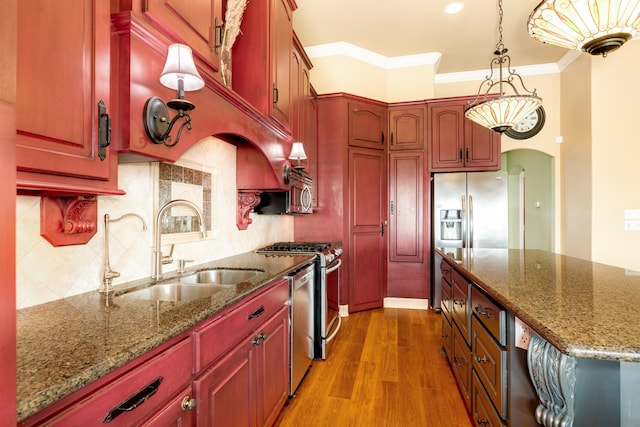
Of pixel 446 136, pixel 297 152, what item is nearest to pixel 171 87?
pixel 297 152

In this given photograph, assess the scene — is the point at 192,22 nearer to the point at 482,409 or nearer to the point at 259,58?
the point at 259,58

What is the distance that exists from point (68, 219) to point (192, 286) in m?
0.61

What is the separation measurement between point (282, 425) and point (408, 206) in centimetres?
303

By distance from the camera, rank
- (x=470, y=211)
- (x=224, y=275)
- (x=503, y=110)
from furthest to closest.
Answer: (x=470, y=211) < (x=503, y=110) < (x=224, y=275)

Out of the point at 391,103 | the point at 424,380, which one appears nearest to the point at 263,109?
the point at 424,380

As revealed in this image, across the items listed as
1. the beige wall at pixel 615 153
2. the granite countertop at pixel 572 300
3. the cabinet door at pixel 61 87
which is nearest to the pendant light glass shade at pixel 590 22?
the granite countertop at pixel 572 300

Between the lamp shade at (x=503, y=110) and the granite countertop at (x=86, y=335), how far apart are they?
227cm

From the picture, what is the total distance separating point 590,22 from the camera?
1.52m

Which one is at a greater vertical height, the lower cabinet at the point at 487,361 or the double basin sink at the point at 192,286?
the double basin sink at the point at 192,286

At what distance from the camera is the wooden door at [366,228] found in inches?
155

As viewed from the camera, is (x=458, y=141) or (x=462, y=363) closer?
(x=462, y=363)

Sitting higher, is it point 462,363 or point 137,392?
point 137,392

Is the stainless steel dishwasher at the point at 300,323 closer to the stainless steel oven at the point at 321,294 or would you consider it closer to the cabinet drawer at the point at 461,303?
the stainless steel oven at the point at 321,294

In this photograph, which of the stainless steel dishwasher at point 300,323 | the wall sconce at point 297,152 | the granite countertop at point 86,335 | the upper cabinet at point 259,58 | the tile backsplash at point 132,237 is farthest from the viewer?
the wall sconce at point 297,152
